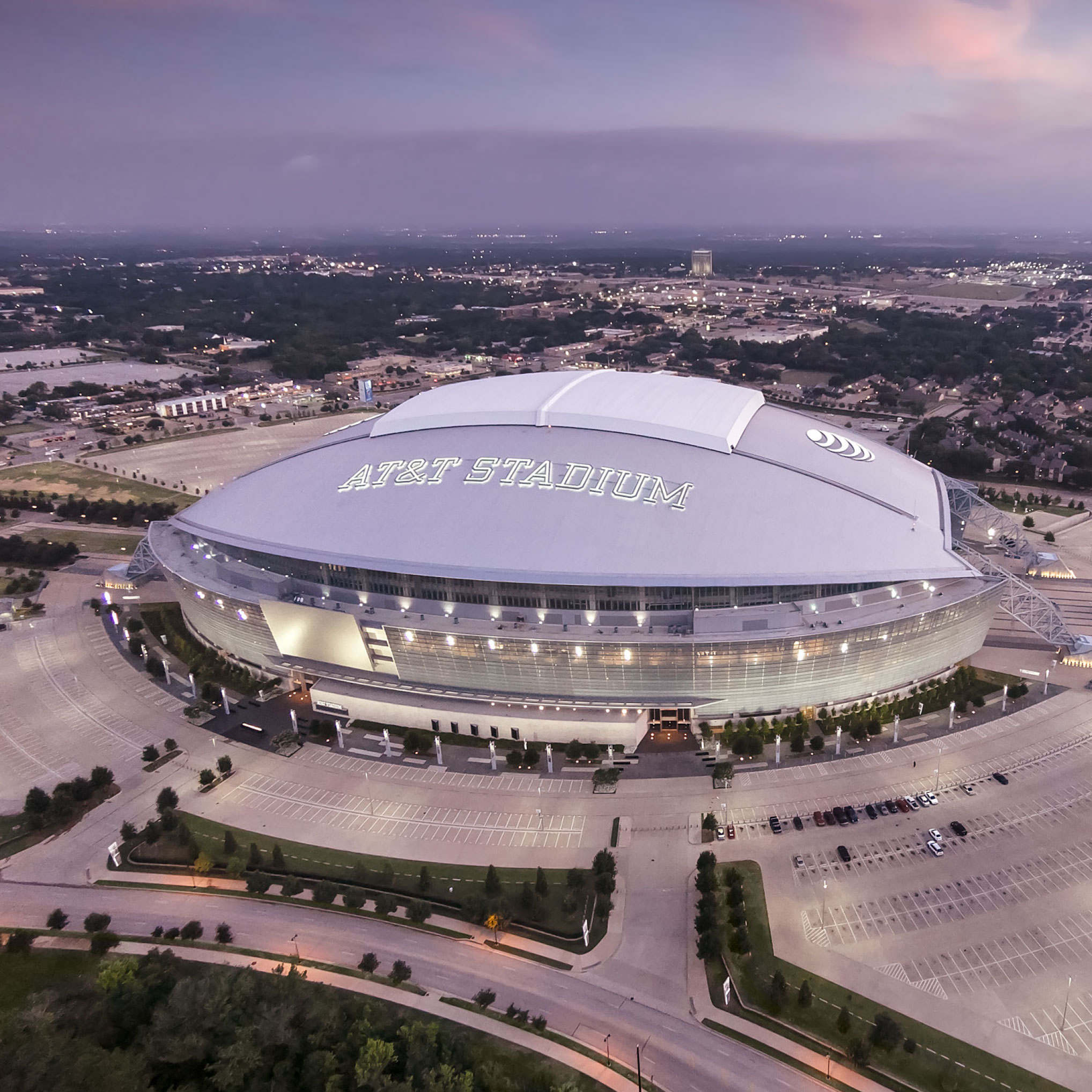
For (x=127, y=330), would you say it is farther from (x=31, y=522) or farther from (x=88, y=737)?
(x=88, y=737)

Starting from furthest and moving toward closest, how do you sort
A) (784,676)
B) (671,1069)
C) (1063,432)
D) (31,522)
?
1. (1063,432)
2. (31,522)
3. (784,676)
4. (671,1069)

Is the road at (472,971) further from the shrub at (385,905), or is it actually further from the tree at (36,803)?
the tree at (36,803)

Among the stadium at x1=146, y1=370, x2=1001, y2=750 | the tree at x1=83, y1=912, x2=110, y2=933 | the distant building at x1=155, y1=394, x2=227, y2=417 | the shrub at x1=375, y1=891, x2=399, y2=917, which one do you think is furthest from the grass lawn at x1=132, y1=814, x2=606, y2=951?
the distant building at x1=155, y1=394, x2=227, y2=417

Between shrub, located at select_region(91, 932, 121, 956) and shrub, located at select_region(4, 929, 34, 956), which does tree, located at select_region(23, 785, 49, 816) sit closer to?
shrub, located at select_region(4, 929, 34, 956)

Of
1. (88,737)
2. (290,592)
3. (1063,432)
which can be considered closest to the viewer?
(88,737)

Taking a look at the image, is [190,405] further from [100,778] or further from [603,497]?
[603,497]

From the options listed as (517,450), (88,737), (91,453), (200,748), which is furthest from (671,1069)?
(91,453)
